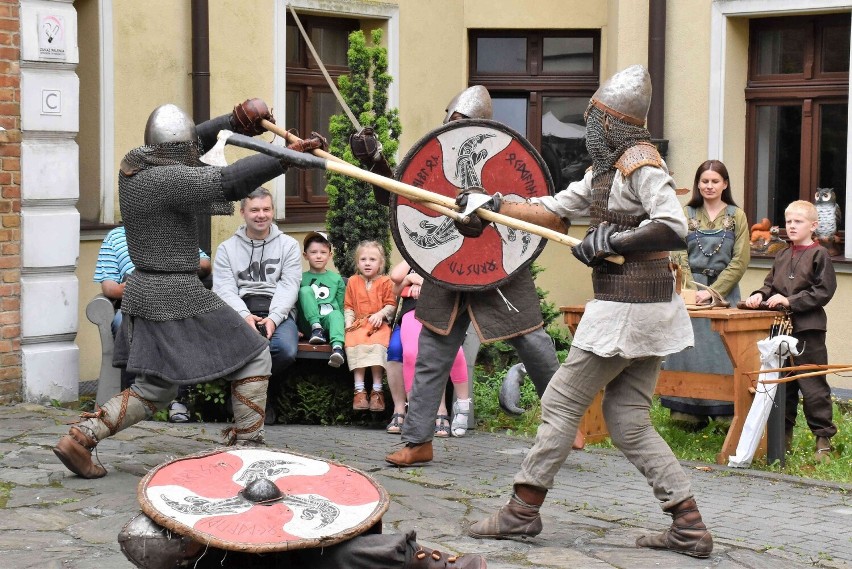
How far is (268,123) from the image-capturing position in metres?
6.27

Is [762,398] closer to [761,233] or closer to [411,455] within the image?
[411,455]

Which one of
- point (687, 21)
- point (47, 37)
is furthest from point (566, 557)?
point (687, 21)

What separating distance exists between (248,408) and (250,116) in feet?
4.38

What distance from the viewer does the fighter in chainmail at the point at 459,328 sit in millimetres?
6586

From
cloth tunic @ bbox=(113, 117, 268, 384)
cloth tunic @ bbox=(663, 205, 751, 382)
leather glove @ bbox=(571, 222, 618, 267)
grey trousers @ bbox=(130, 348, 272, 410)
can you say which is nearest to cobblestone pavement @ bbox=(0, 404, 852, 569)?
grey trousers @ bbox=(130, 348, 272, 410)

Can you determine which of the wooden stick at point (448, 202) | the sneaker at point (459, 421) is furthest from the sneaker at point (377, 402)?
the wooden stick at point (448, 202)

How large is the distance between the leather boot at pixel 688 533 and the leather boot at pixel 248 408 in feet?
6.67

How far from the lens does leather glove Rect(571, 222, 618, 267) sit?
5.02 metres

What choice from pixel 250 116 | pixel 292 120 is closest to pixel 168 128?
pixel 250 116

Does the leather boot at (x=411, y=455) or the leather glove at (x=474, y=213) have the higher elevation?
the leather glove at (x=474, y=213)

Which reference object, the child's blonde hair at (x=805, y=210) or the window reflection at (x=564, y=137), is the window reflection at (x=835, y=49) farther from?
the child's blonde hair at (x=805, y=210)

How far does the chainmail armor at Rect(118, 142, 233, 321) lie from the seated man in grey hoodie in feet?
5.63

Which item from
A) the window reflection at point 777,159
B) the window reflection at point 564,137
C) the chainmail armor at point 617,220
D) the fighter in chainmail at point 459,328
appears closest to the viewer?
the chainmail armor at point 617,220

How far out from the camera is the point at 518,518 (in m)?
5.21
